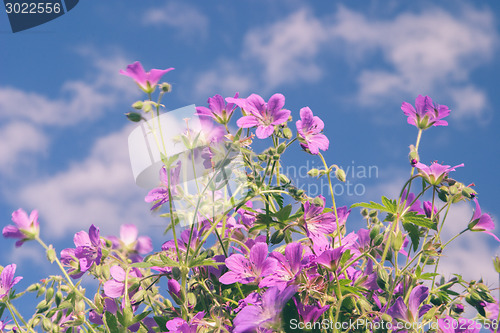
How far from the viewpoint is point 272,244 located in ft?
5.68

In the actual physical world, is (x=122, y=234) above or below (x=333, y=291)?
above

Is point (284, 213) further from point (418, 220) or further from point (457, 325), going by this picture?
point (457, 325)

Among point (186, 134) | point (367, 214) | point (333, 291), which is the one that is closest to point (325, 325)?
point (333, 291)

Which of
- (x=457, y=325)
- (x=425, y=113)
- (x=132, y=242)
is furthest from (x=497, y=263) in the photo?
(x=132, y=242)

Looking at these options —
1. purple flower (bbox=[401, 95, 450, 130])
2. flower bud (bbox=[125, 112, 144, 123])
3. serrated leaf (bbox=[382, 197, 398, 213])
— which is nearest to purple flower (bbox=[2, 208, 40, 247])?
flower bud (bbox=[125, 112, 144, 123])

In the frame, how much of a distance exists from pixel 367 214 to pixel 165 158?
89 cm

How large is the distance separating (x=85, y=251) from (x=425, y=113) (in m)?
1.37

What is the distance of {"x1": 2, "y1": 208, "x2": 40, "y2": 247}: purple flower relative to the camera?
1996mm

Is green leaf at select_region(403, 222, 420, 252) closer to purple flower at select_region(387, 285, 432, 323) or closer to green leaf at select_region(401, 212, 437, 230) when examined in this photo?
green leaf at select_region(401, 212, 437, 230)

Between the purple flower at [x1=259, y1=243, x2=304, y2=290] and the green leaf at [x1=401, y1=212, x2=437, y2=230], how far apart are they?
0.44m

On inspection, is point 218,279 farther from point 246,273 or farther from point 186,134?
point 186,134

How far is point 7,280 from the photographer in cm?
202

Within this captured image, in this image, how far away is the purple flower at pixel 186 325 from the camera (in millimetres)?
1540

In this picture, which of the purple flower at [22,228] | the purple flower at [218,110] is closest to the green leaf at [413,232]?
the purple flower at [218,110]
